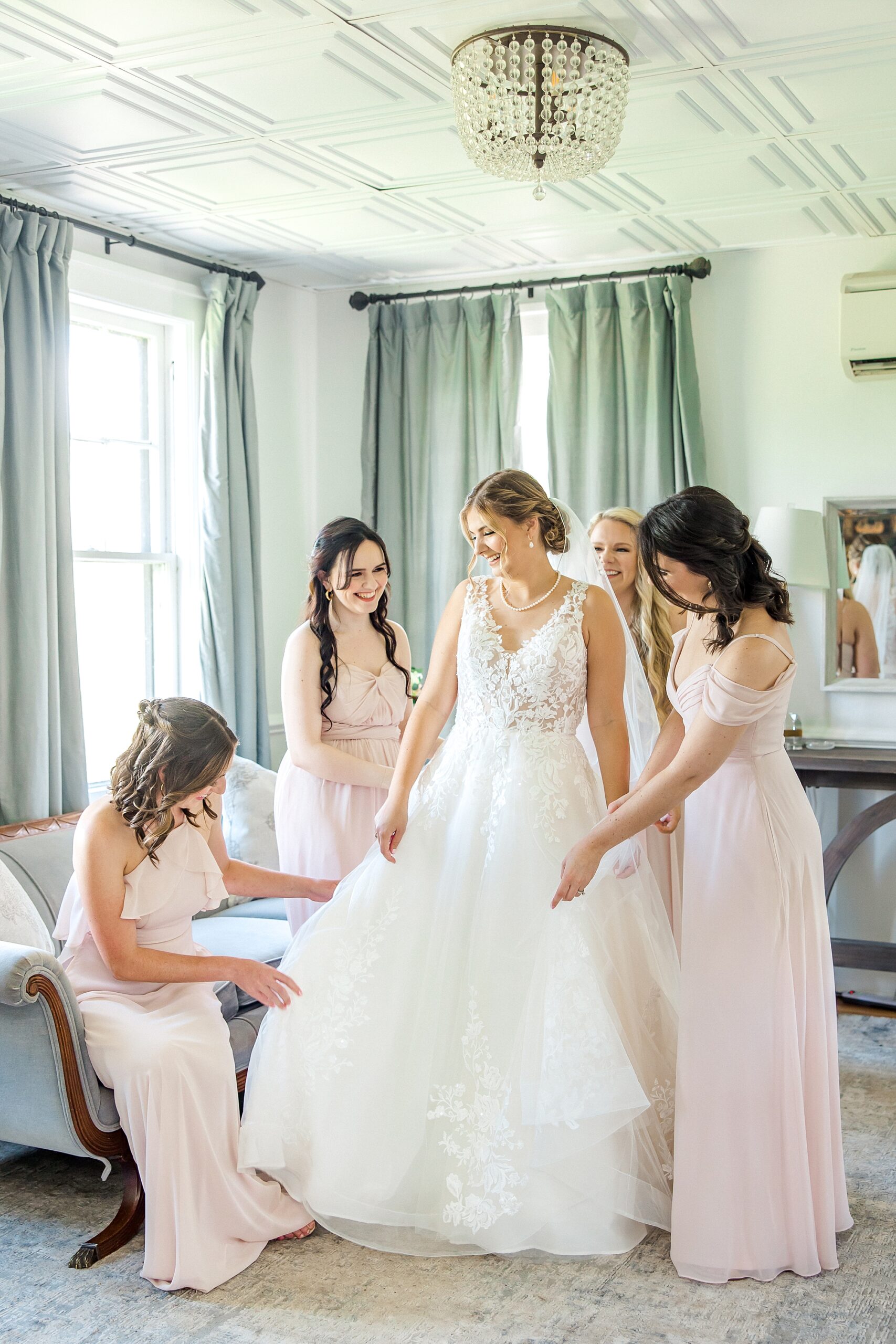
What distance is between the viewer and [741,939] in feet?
8.07

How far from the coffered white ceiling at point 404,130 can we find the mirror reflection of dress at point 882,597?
118 centimetres

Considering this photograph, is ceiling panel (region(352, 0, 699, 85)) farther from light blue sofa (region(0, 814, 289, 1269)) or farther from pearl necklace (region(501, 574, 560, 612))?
light blue sofa (region(0, 814, 289, 1269))

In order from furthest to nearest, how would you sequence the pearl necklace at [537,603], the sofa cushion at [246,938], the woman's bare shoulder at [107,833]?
the sofa cushion at [246,938] < the pearl necklace at [537,603] < the woman's bare shoulder at [107,833]

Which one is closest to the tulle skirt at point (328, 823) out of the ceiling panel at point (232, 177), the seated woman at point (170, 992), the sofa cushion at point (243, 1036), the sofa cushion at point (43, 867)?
the sofa cushion at point (243, 1036)

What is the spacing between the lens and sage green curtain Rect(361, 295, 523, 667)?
16.8ft

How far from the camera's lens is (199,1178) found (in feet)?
8.22

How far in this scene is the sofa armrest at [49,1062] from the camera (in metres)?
2.56

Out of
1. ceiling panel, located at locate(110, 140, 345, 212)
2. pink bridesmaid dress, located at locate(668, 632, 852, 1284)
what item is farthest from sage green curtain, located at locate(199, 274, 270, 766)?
pink bridesmaid dress, located at locate(668, 632, 852, 1284)

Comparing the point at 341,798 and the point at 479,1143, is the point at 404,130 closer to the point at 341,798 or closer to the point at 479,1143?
the point at 341,798

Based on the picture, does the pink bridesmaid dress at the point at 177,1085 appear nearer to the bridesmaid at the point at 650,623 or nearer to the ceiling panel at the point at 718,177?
the bridesmaid at the point at 650,623

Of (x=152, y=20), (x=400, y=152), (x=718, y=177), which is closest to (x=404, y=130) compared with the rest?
(x=400, y=152)

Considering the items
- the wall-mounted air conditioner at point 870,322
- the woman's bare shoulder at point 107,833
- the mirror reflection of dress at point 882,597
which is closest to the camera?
the woman's bare shoulder at point 107,833

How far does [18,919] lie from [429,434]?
116 inches

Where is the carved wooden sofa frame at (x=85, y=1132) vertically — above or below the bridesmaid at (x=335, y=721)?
below
